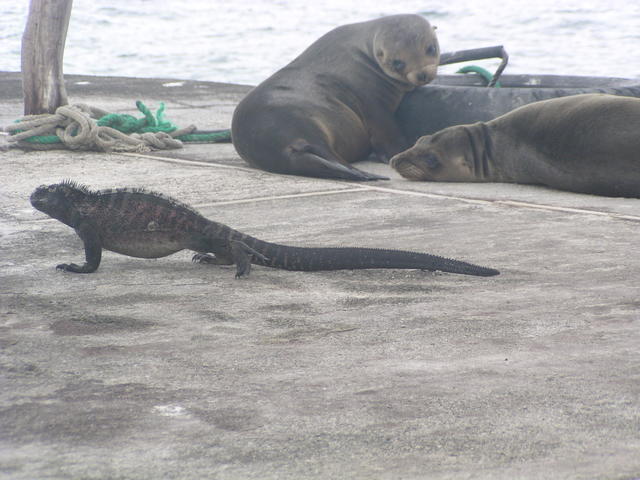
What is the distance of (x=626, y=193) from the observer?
17.8 ft

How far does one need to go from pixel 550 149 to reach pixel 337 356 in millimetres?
3339

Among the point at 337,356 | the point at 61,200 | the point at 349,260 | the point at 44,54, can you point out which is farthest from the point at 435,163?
the point at 337,356

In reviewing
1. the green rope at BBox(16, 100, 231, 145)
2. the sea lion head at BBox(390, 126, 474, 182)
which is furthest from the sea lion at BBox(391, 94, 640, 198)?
the green rope at BBox(16, 100, 231, 145)

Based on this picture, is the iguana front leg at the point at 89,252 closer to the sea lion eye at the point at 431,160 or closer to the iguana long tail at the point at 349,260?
the iguana long tail at the point at 349,260

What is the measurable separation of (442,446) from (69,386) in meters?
1.01

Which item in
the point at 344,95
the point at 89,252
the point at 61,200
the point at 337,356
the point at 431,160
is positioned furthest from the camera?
the point at 344,95

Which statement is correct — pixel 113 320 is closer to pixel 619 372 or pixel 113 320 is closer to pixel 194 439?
pixel 194 439

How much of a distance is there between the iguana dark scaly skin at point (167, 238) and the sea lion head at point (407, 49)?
3.45 meters

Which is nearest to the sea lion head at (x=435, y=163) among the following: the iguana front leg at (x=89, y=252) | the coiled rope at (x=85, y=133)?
the coiled rope at (x=85, y=133)

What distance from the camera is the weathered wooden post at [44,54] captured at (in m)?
7.68

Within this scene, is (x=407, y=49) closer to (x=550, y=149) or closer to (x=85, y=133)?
(x=550, y=149)

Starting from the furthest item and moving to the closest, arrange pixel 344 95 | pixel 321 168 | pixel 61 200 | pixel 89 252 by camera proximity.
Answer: pixel 344 95
pixel 321 168
pixel 61 200
pixel 89 252

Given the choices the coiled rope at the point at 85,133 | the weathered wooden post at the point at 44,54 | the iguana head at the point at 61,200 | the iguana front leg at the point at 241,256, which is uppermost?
the weathered wooden post at the point at 44,54

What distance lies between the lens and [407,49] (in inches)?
287
